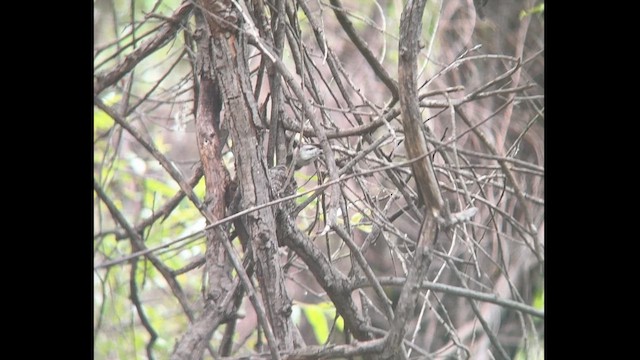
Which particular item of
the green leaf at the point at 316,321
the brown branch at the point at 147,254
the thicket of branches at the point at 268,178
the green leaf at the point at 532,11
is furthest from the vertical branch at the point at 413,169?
the brown branch at the point at 147,254

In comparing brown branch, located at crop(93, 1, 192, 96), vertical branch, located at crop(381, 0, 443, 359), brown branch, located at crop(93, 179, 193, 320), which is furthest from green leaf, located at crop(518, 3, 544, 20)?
brown branch, located at crop(93, 179, 193, 320)

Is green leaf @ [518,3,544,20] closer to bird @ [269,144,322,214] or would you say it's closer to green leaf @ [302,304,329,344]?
bird @ [269,144,322,214]

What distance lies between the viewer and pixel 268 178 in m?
1.47

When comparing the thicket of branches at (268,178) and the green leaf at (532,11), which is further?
the green leaf at (532,11)

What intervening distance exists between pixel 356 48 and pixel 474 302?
530 millimetres

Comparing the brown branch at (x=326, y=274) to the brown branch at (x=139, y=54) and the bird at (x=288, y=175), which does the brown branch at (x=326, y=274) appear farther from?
the brown branch at (x=139, y=54)

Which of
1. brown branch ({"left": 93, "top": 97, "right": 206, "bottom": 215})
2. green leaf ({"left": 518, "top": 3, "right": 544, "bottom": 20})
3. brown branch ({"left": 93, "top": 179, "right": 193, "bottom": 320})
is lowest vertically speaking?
brown branch ({"left": 93, "top": 179, "right": 193, "bottom": 320})

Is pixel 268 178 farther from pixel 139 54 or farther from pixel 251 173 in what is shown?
pixel 139 54

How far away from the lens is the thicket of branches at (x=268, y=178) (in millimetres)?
1465

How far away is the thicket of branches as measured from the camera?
146cm

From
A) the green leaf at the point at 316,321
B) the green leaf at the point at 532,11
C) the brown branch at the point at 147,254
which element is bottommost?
the green leaf at the point at 316,321
